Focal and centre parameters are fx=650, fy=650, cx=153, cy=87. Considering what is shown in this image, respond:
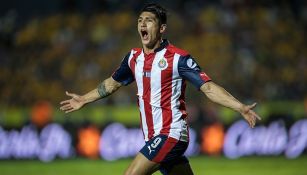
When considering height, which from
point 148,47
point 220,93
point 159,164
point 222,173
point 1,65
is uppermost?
point 1,65

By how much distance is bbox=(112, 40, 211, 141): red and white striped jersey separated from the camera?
586 cm

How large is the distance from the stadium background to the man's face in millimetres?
6540

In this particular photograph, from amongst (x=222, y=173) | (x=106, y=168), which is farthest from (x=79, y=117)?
(x=222, y=173)

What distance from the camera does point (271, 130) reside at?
13641 mm

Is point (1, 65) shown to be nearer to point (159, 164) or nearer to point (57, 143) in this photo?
point (57, 143)

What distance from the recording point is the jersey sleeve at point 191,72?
229 inches

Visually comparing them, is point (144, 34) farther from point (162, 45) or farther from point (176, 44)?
point (176, 44)

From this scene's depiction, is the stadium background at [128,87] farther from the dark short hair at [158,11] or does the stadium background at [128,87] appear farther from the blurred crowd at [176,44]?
the dark short hair at [158,11]

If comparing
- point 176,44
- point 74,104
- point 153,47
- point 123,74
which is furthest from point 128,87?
point 153,47

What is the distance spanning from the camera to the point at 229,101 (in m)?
5.60

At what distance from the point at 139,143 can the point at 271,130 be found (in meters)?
2.81

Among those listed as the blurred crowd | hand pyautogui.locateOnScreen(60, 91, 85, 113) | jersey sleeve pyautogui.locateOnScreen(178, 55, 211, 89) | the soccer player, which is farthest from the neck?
the blurred crowd

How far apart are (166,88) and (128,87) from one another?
1088 centimetres

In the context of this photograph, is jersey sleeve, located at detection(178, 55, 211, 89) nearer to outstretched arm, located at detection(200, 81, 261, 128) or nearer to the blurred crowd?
outstretched arm, located at detection(200, 81, 261, 128)
